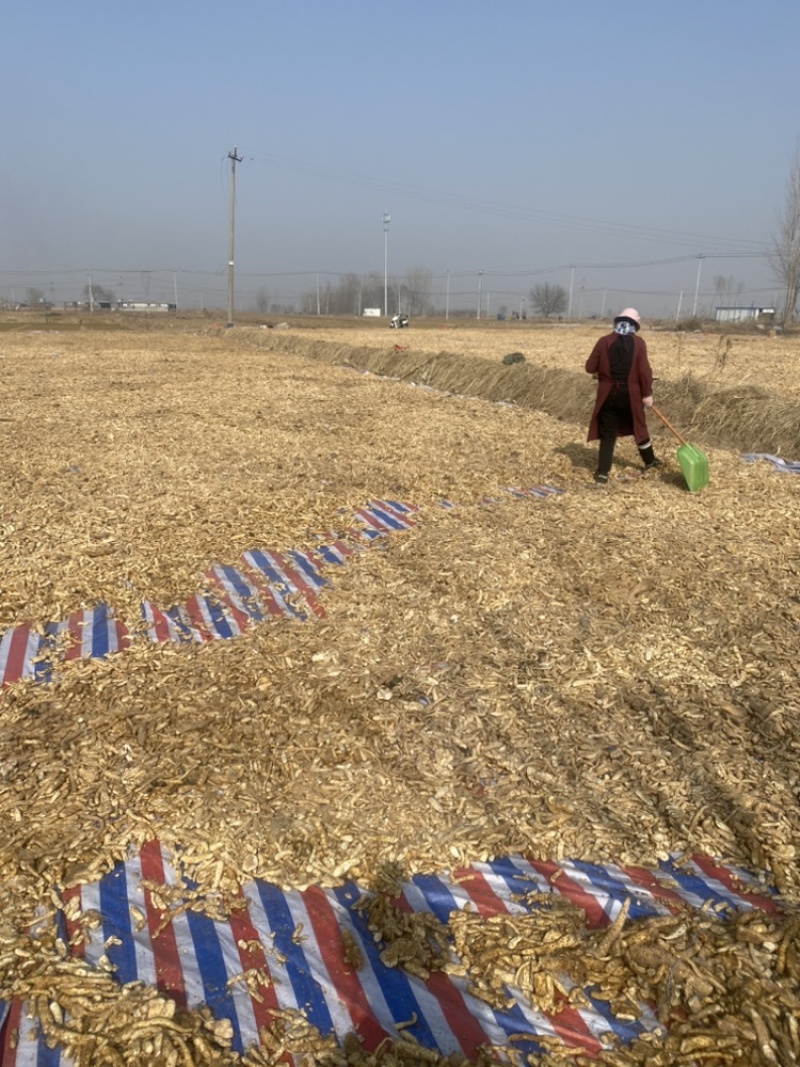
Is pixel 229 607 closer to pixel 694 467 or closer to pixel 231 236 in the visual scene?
pixel 694 467

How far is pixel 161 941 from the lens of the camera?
2.54 metres

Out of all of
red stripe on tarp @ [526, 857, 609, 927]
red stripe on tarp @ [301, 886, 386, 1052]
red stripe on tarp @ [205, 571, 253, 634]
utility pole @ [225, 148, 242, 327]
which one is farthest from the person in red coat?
utility pole @ [225, 148, 242, 327]

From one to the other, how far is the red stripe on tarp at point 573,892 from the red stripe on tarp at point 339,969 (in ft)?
2.88

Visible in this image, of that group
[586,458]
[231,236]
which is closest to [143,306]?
[231,236]

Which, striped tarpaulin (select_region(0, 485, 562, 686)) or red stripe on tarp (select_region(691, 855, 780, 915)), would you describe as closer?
red stripe on tarp (select_region(691, 855, 780, 915))

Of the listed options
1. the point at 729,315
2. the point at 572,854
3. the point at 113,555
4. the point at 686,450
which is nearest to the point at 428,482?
the point at 686,450

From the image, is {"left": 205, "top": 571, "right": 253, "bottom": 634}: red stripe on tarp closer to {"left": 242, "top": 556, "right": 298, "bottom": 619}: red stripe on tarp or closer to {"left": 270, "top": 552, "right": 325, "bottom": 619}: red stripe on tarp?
{"left": 242, "top": 556, "right": 298, "bottom": 619}: red stripe on tarp

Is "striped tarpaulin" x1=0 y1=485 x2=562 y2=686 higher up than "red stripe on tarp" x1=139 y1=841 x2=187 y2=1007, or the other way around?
"striped tarpaulin" x1=0 y1=485 x2=562 y2=686

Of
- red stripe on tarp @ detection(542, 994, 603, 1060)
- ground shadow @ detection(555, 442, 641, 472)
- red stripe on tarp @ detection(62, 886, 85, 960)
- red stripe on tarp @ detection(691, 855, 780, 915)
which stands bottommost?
red stripe on tarp @ detection(62, 886, 85, 960)

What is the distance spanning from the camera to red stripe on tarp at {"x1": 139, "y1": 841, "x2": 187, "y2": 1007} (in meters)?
2.37

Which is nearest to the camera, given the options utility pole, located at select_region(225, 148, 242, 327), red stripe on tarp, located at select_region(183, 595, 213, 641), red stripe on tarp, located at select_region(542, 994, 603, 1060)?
red stripe on tarp, located at select_region(542, 994, 603, 1060)

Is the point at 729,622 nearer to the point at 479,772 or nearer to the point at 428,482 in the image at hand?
the point at 479,772

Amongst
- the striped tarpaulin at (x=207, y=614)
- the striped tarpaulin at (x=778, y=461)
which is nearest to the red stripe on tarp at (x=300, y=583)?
the striped tarpaulin at (x=207, y=614)

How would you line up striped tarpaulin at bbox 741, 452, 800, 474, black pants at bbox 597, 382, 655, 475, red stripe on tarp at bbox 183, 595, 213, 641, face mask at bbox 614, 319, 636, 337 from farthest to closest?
striped tarpaulin at bbox 741, 452, 800, 474 → black pants at bbox 597, 382, 655, 475 → face mask at bbox 614, 319, 636, 337 → red stripe on tarp at bbox 183, 595, 213, 641
